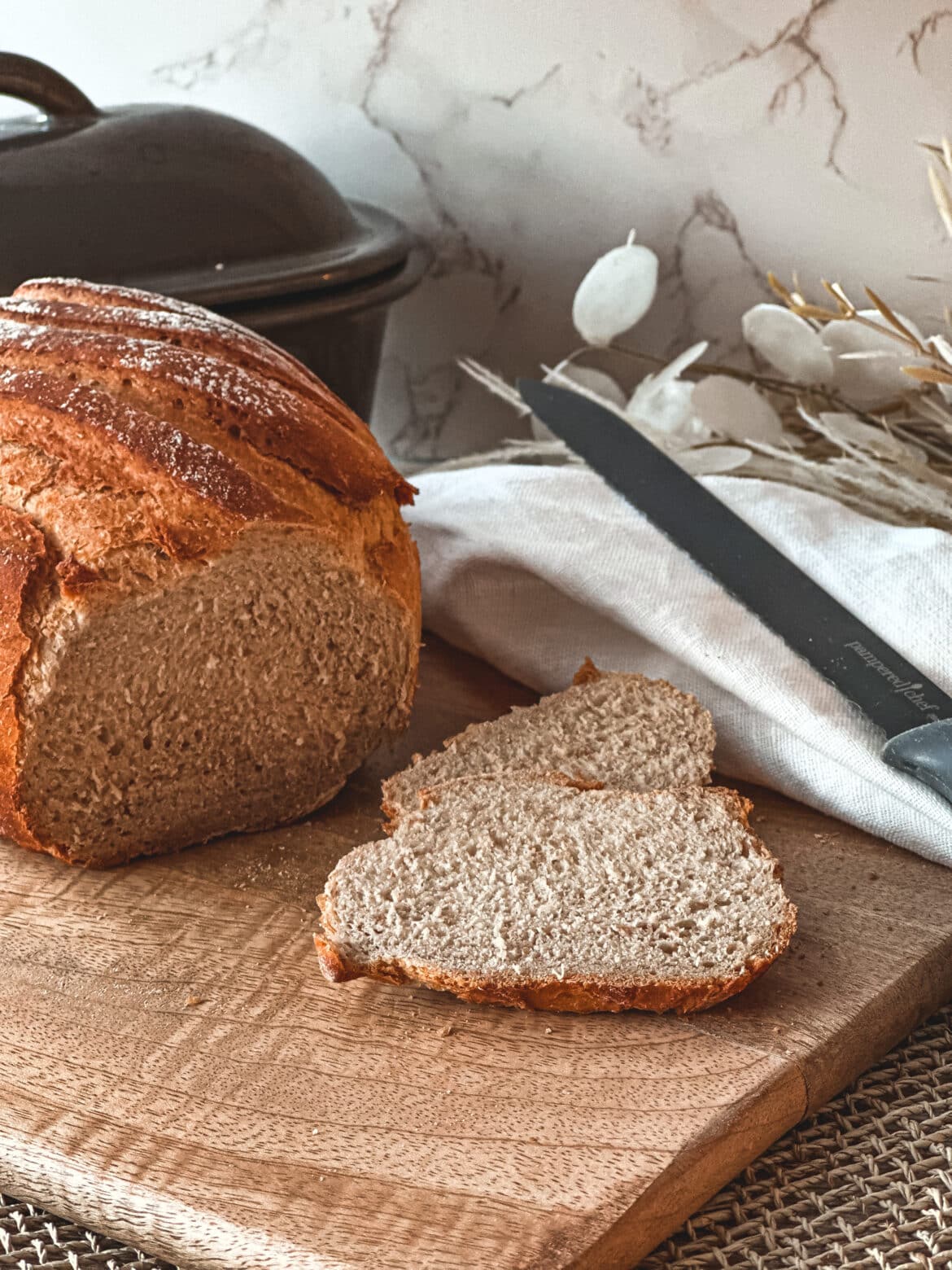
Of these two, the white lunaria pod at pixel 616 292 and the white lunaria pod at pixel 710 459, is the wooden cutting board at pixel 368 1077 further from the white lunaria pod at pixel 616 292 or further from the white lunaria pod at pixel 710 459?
the white lunaria pod at pixel 616 292

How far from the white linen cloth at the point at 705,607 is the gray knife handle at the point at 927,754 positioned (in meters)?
0.02

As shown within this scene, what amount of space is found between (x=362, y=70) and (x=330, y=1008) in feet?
7.94

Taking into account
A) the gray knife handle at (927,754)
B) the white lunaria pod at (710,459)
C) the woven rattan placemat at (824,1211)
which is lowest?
the woven rattan placemat at (824,1211)

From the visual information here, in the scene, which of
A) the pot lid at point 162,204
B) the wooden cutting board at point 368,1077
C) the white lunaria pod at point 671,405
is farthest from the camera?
the white lunaria pod at point 671,405

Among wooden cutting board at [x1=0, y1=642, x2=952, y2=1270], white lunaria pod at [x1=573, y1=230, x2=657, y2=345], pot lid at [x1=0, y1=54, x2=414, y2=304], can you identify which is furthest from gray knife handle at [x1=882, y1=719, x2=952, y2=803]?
pot lid at [x1=0, y1=54, x2=414, y2=304]

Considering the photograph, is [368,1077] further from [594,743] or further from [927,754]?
[927,754]

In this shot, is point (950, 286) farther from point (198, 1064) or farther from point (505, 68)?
point (198, 1064)

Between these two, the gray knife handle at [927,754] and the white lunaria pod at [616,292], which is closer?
the gray knife handle at [927,754]

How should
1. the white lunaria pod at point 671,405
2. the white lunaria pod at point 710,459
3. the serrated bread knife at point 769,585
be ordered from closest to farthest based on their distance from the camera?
the serrated bread knife at point 769,585 → the white lunaria pod at point 710,459 → the white lunaria pod at point 671,405

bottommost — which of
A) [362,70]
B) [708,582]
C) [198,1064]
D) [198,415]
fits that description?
[198,1064]

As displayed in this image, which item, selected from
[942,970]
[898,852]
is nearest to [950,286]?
[898,852]

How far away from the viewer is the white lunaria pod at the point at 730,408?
102 inches

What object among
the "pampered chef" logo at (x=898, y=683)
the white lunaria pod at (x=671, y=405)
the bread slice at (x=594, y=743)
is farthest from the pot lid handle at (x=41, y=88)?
the "pampered chef" logo at (x=898, y=683)

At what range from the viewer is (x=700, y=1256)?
1.35 m
